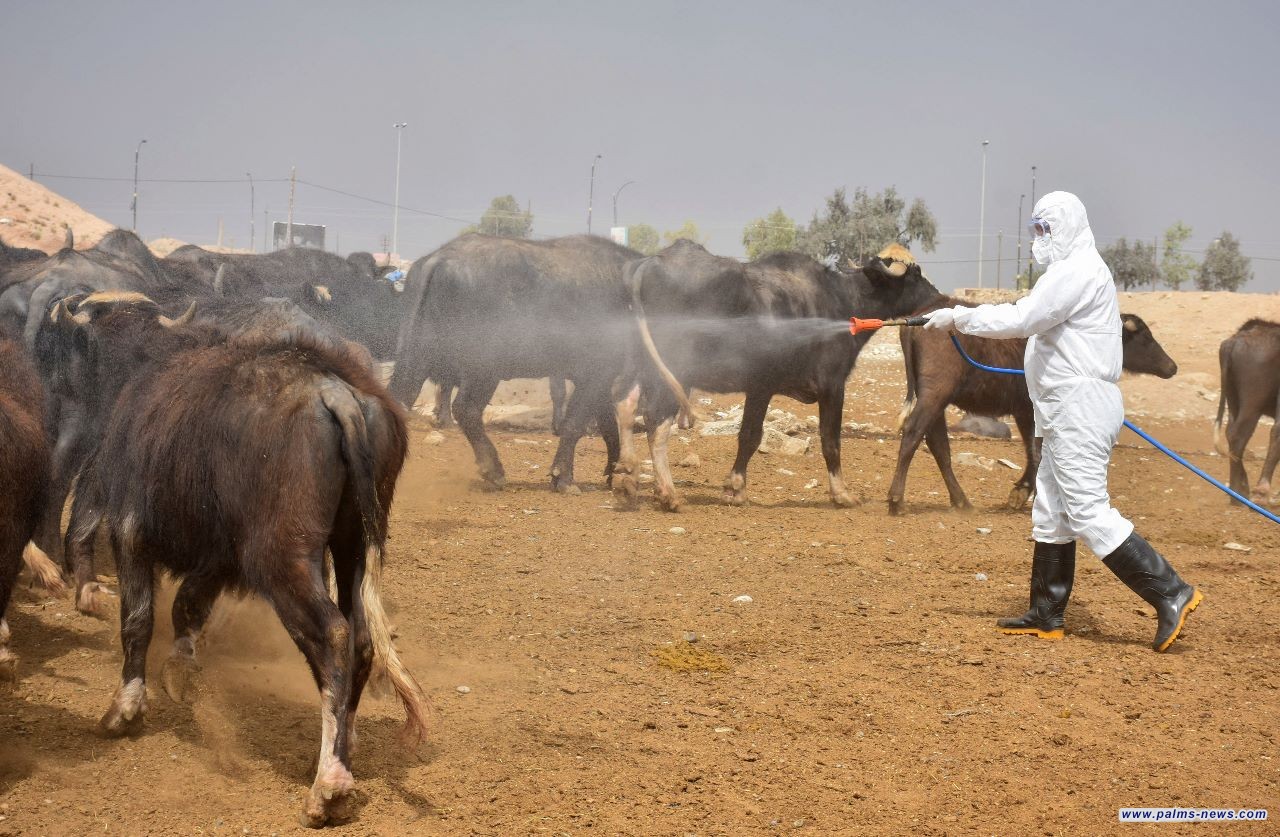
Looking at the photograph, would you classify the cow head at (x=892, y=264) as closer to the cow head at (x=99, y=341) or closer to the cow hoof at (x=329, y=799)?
the cow head at (x=99, y=341)

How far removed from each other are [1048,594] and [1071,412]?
1061 mm

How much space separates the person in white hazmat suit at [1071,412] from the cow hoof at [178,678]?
4405 millimetres

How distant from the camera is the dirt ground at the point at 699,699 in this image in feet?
14.5

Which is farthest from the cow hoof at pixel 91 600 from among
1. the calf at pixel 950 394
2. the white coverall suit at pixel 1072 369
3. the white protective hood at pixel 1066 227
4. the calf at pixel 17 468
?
the calf at pixel 950 394

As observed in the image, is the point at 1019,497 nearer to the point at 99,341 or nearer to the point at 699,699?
the point at 699,699

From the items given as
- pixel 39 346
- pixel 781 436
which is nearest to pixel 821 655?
pixel 39 346

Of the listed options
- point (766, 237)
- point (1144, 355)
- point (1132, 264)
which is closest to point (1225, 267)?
point (1132, 264)

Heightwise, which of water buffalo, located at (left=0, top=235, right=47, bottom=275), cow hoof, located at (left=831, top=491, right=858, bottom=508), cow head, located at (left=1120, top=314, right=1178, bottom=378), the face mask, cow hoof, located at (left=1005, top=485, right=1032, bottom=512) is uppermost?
the face mask

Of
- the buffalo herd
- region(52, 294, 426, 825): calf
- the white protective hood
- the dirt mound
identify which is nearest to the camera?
region(52, 294, 426, 825): calf

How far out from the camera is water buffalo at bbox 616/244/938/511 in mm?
11492

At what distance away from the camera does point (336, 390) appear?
455 cm

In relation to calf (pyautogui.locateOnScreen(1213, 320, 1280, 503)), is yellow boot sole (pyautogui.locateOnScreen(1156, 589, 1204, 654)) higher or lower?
lower

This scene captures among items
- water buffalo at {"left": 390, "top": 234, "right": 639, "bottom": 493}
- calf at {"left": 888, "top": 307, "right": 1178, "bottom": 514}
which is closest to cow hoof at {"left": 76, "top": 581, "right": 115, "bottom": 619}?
water buffalo at {"left": 390, "top": 234, "right": 639, "bottom": 493}

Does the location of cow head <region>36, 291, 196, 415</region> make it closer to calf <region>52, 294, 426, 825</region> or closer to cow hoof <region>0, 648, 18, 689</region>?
calf <region>52, 294, 426, 825</region>
